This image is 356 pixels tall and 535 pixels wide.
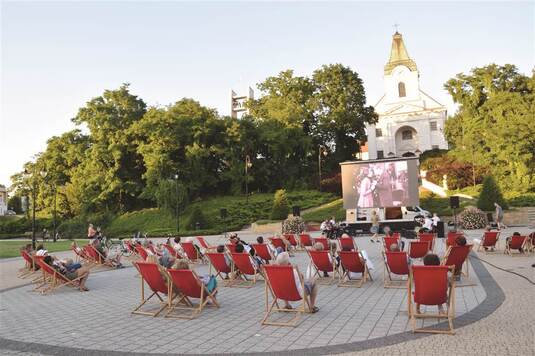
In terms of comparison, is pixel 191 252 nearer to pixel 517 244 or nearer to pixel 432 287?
pixel 432 287

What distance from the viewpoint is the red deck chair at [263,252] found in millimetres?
12077

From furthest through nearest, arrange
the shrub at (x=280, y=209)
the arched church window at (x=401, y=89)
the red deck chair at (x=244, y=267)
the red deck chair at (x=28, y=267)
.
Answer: the arched church window at (x=401, y=89) → the shrub at (x=280, y=209) → the red deck chair at (x=28, y=267) → the red deck chair at (x=244, y=267)

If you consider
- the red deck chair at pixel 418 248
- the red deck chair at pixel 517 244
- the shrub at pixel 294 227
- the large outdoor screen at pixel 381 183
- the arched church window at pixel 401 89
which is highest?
the arched church window at pixel 401 89

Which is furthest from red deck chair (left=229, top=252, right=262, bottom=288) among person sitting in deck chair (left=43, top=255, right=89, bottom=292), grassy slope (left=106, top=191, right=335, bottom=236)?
grassy slope (left=106, top=191, right=335, bottom=236)

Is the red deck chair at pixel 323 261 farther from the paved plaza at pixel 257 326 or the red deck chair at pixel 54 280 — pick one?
the red deck chair at pixel 54 280

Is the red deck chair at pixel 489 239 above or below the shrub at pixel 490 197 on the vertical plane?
below

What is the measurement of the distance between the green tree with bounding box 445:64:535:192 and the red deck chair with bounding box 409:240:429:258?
31889 millimetres

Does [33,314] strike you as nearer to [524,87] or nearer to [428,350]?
[428,350]

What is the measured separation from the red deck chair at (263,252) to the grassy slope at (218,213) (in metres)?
25.6

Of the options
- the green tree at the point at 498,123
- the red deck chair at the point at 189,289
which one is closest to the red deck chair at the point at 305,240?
the red deck chair at the point at 189,289

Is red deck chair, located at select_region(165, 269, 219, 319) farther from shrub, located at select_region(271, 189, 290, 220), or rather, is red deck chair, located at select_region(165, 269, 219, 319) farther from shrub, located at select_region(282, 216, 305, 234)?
shrub, located at select_region(271, 189, 290, 220)

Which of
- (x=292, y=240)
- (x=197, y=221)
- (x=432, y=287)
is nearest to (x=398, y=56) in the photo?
(x=197, y=221)

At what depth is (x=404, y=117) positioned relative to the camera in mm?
67500

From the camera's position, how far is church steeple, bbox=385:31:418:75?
70.0 m
